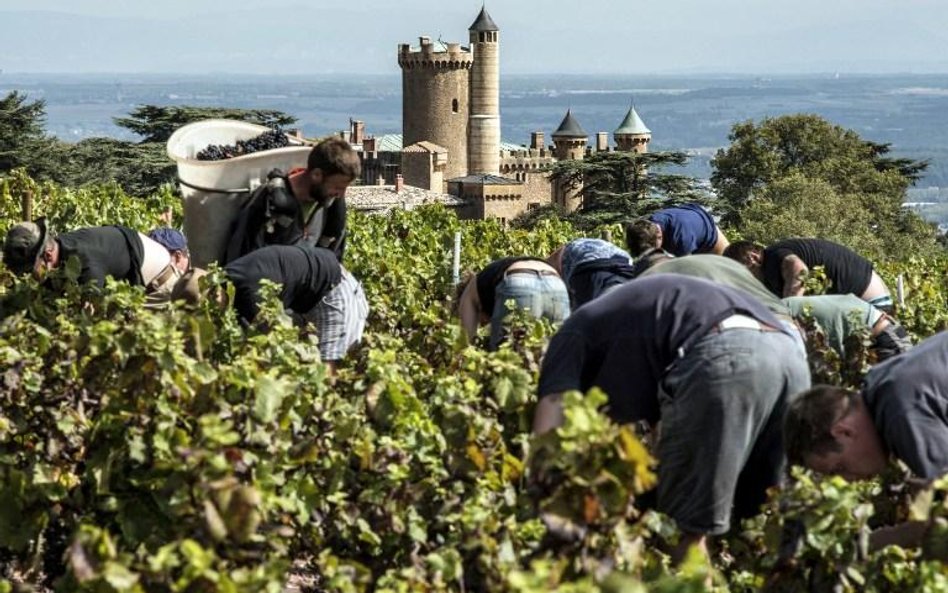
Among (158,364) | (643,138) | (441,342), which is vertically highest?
(158,364)

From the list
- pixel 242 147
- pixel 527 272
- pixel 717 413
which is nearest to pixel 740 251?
pixel 527 272

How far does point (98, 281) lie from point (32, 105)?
4127 cm

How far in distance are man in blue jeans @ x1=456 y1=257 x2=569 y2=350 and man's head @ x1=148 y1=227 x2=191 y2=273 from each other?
1166 mm

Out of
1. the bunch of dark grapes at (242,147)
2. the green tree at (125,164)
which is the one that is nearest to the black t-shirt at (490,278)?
the bunch of dark grapes at (242,147)

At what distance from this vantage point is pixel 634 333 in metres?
3.94

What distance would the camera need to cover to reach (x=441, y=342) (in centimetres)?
603

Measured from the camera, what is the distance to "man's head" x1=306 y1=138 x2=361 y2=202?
5676 millimetres

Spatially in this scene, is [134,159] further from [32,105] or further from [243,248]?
[243,248]

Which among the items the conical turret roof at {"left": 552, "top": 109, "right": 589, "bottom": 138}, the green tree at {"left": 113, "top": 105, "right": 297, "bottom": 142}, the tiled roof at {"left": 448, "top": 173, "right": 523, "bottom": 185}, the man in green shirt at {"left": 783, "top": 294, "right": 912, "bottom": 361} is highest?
the man in green shirt at {"left": 783, "top": 294, "right": 912, "bottom": 361}

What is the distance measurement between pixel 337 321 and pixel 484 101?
88.6 m

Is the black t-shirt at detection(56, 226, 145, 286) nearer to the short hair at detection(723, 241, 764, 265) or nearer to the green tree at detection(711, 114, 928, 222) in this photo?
the short hair at detection(723, 241, 764, 265)

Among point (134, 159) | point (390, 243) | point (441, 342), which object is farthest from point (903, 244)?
point (441, 342)

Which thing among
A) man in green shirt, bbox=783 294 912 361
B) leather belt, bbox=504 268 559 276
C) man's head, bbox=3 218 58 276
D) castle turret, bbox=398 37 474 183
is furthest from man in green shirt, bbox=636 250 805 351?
castle turret, bbox=398 37 474 183

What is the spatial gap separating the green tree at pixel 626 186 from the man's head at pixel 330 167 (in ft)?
139
